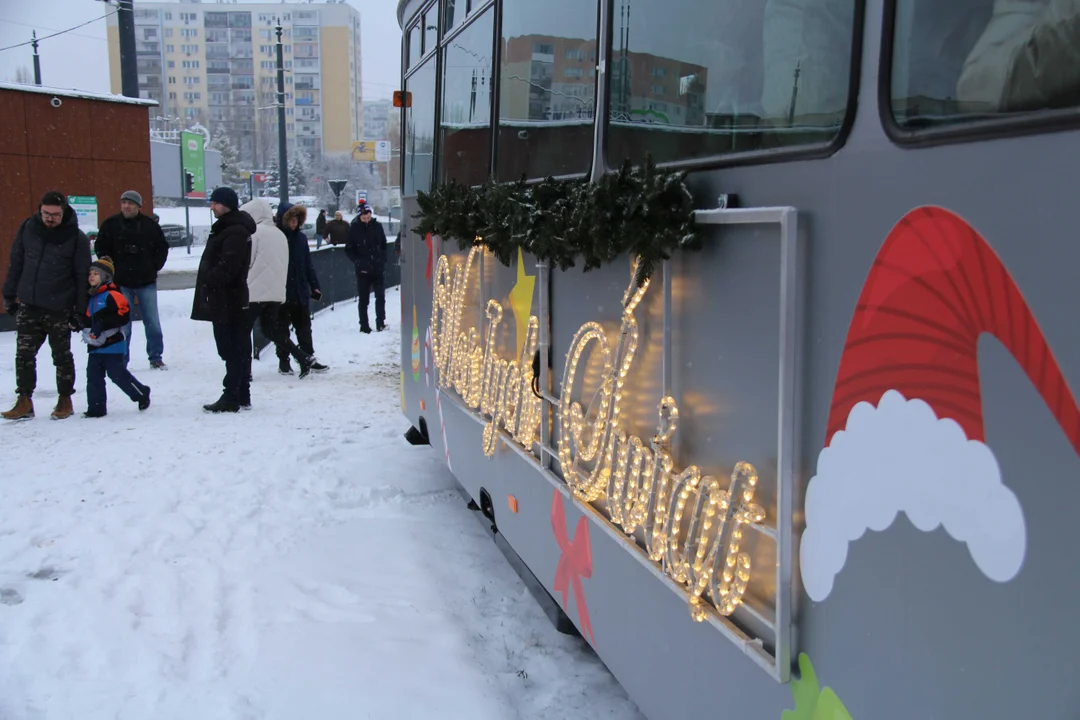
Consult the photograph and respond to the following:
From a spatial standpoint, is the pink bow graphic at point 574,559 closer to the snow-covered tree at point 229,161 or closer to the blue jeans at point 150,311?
the blue jeans at point 150,311

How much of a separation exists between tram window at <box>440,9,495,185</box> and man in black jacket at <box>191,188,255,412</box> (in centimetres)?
330

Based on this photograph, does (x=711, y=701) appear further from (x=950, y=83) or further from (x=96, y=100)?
(x=96, y=100)

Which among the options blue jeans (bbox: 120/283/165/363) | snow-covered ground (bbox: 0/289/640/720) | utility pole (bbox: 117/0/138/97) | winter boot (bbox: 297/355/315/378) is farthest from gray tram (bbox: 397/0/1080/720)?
utility pole (bbox: 117/0/138/97)

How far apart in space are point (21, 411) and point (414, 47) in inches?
172

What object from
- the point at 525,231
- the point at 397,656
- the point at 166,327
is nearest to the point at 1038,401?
the point at 525,231

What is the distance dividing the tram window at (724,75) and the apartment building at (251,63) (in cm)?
11125

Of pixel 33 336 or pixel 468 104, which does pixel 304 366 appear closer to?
pixel 33 336

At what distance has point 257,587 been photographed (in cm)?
457

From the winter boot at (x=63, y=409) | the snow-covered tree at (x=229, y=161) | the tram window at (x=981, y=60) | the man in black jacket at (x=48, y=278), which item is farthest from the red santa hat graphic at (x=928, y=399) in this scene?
the snow-covered tree at (x=229, y=161)

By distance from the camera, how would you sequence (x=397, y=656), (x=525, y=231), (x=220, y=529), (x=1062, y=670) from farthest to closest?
1. (x=220, y=529)
2. (x=397, y=656)
3. (x=525, y=231)
4. (x=1062, y=670)

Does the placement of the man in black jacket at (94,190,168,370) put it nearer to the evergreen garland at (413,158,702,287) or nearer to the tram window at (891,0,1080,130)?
the evergreen garland at (413,158,702,287)

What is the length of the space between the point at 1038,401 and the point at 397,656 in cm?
302

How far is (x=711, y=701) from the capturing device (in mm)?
2438

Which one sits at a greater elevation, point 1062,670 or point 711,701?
point 1062,670
